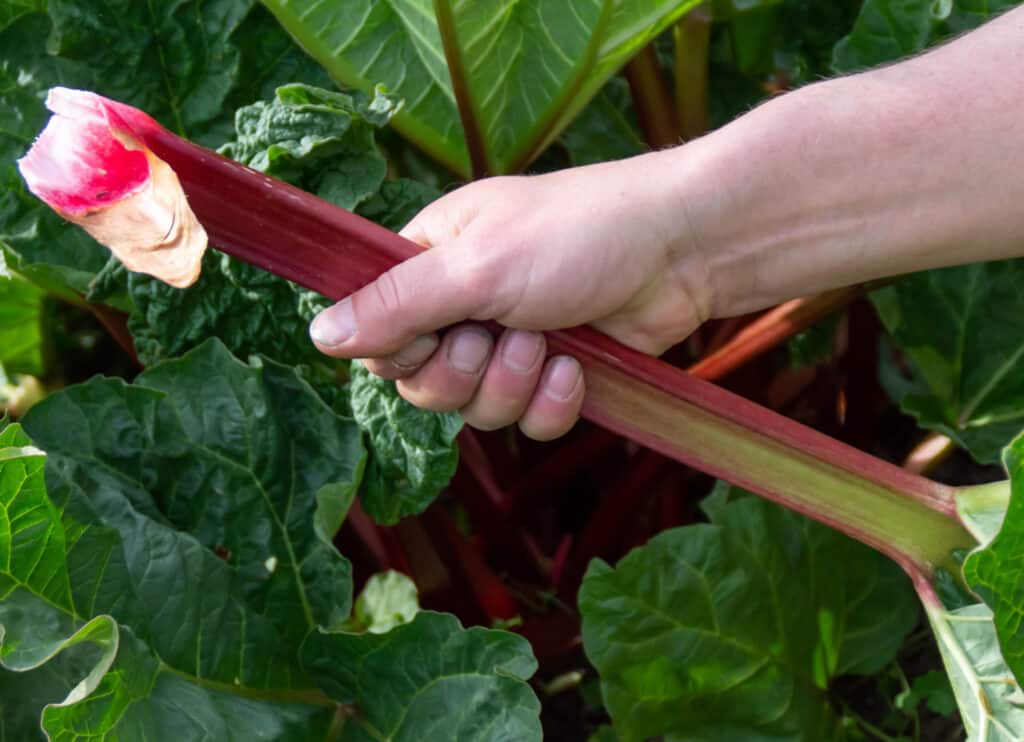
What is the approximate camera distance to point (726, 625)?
1.17 metres

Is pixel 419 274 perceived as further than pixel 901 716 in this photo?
No

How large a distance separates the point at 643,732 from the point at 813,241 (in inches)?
21.3

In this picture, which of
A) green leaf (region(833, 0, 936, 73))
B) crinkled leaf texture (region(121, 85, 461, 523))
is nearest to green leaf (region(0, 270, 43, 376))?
crinkled leaf texture (region(121, 85, 461, 523))

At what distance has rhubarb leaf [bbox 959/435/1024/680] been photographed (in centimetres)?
80

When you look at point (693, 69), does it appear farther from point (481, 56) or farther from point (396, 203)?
point (396, 203)

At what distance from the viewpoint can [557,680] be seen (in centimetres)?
141

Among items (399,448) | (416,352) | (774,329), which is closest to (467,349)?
(416,352)

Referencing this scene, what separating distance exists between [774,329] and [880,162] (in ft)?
1.39

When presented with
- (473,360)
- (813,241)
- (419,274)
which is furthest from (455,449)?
(813,241)

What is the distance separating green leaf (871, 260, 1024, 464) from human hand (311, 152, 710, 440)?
0.43m

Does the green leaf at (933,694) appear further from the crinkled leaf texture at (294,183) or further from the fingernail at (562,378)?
the crinkled leaf texture at (294,183)

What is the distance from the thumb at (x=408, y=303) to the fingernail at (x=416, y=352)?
26 mm

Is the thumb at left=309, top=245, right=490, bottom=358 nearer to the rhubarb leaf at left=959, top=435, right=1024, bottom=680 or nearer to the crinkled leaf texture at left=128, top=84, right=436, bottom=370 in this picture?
the crinkled leaf texture at left=128, top=84, right=436, bottom=370

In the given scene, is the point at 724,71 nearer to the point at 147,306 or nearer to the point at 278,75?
the point at 278,75
